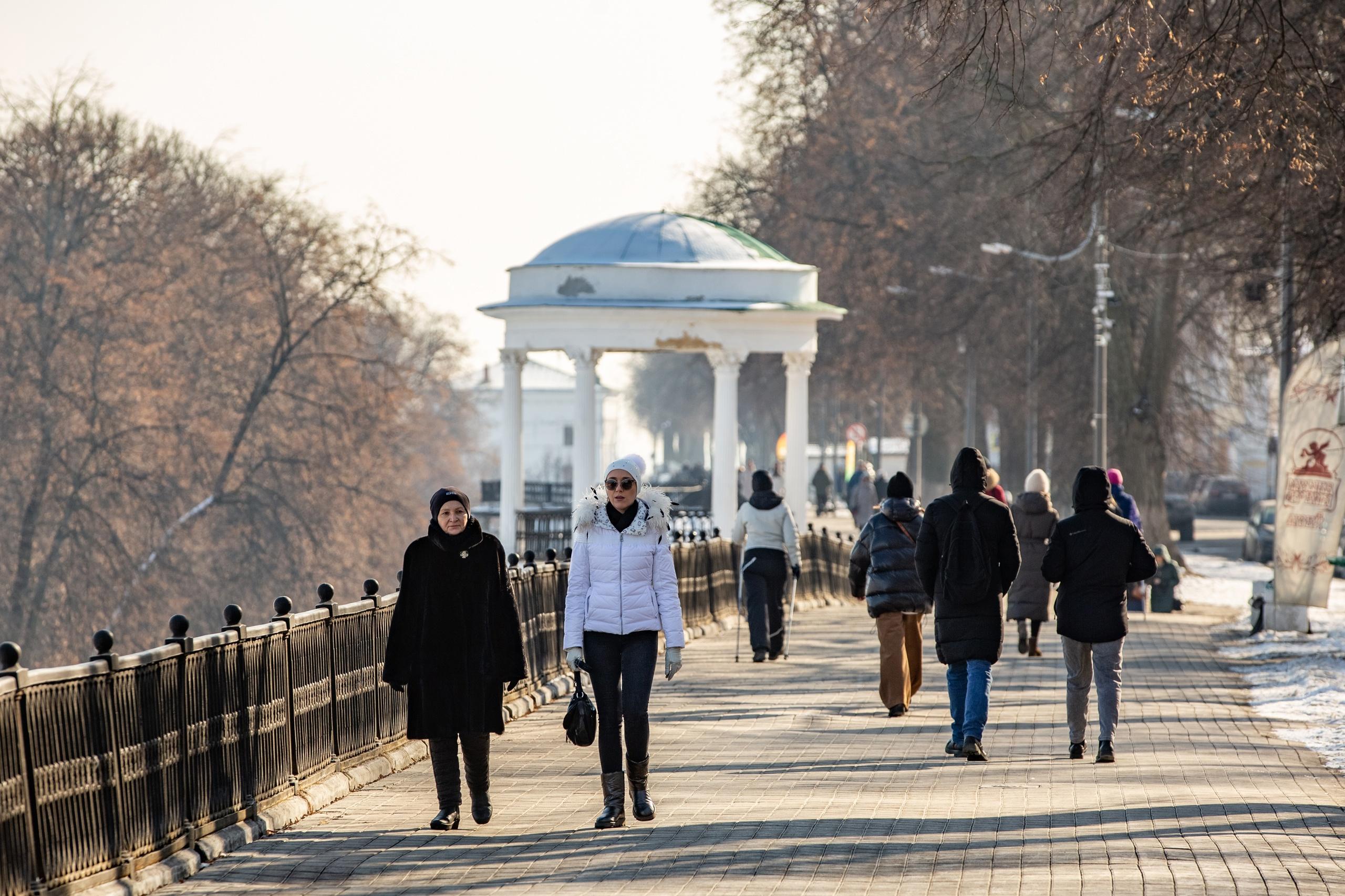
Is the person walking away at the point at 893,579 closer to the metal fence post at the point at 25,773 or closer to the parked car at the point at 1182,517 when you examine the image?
the metal fence post at the point at 25,773

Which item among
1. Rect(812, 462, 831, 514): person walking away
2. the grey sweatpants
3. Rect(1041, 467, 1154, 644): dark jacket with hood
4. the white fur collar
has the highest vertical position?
Rect(812, 462, 831, 514): person walking away

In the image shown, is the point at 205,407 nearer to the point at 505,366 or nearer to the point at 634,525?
the point at 505,366

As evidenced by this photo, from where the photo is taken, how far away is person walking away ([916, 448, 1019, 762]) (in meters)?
11.8

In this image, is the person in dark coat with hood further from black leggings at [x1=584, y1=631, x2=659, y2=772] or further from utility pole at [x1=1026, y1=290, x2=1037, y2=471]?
utility pole at [x1=1026, y1=290, x2=1037, y2=471]

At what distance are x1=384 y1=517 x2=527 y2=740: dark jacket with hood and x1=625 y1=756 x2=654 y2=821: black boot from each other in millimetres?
659

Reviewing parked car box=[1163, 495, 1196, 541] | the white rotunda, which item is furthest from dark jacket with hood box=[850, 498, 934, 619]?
parked car box=[1163, 495, 1196, 541]

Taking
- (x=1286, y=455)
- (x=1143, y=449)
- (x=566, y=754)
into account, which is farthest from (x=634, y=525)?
(x=1143, y=449)

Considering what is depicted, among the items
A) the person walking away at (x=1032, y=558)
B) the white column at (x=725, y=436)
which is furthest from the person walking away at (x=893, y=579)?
the white column at (x=725, y=436)

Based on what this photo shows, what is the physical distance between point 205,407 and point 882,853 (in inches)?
1551

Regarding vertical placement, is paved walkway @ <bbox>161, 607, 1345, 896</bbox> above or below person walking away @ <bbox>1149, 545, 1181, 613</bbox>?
below

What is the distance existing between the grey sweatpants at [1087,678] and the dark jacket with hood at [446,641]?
4.07 meters

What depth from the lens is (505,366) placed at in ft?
104

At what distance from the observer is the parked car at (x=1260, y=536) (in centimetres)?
4450

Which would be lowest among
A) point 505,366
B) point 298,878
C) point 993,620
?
point 298,878
